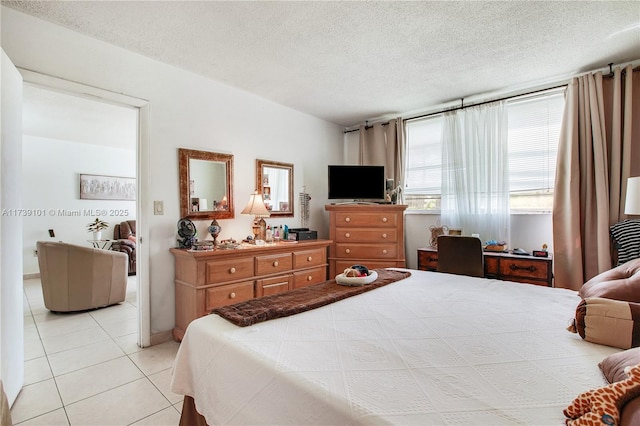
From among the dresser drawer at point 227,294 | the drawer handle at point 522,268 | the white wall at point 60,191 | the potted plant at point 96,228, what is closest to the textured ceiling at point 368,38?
the drawer handle at point 522,268

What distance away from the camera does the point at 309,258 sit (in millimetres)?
3467

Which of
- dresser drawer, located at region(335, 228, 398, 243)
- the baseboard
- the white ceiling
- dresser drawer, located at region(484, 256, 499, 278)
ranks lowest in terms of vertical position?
the baseboard

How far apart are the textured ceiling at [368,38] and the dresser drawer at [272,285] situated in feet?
6.62

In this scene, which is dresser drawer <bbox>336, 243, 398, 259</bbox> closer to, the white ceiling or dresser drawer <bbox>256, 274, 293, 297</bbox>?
dresser drawer <bbox>256, 274, 293, 297</bbox>

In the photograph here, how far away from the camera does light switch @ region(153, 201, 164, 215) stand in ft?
8.89

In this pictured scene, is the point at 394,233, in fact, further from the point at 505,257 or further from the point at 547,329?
the point at 547,329

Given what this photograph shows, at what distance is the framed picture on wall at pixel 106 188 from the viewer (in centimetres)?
575

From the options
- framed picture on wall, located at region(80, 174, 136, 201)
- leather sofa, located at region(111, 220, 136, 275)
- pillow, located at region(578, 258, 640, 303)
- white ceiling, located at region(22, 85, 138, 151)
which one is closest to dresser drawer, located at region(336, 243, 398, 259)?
pillow, located at region(578, 258, 640, 303)

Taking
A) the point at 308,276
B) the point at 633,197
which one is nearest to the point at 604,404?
the point at 633,197

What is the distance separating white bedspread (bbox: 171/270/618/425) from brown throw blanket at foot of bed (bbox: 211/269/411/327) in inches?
1.5

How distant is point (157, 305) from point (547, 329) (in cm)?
284

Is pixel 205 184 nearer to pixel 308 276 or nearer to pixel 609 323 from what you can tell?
pixel 308 276

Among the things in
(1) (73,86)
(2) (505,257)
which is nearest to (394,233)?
→ (2) (505,257)

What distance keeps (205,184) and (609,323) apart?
9.92 ft
